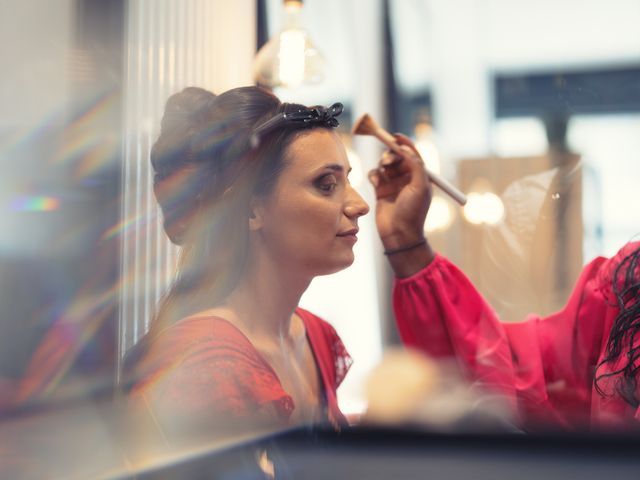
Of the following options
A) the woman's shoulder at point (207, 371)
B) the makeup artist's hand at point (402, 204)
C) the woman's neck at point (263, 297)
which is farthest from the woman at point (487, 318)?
the woman's shoulder at point (207, 371)

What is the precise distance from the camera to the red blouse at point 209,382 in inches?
18.6

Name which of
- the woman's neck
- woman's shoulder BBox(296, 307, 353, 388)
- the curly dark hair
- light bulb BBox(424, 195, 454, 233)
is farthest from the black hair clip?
light bulb BBox(424, 195, 454, 233)

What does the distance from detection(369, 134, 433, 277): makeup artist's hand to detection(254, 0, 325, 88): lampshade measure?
0.23 m

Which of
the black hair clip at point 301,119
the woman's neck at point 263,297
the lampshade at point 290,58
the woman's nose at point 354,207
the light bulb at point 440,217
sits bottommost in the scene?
the woman's neck at point 263,297

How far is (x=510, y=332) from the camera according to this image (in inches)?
36.1

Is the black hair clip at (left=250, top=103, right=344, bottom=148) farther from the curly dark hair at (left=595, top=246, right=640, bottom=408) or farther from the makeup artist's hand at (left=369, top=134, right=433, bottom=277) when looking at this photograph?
the curly dark hair at (left=595, top=246, right=640, bottom=408)

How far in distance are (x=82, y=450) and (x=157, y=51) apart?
447 millimetres

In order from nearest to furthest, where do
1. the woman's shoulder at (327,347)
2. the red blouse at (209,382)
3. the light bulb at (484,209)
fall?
the red blouse at (209,382)
the woman's shoulder at (327,347)
the light bulb at (484,209)

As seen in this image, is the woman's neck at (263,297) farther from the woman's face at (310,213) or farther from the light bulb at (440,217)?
the light bulb at (440,217)

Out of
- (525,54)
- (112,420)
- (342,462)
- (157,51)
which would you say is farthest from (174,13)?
(525,54)

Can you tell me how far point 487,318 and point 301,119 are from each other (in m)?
0.42

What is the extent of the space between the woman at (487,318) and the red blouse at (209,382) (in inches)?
11.6

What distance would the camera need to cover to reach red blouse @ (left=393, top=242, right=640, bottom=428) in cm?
81

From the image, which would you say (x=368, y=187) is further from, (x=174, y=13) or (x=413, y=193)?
(x=174, y=13)
